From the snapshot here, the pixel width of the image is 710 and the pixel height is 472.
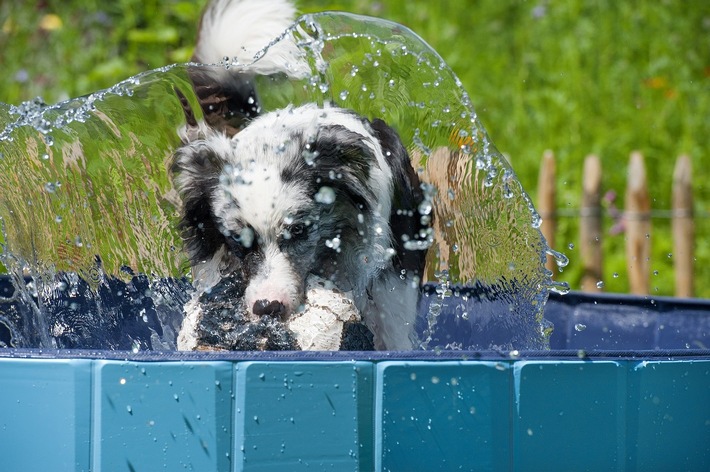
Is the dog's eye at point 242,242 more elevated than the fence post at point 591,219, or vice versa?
the fence post at point 591,219

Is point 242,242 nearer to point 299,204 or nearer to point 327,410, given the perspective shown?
point 299,204

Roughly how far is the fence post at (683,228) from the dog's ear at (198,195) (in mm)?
3248

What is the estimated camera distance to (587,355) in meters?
1.65

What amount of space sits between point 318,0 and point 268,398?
582 centimetres

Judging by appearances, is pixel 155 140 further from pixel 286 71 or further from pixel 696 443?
pixel 696 443

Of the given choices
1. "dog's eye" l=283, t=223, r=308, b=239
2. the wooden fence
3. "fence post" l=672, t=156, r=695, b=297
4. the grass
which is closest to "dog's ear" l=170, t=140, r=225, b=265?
"dog's eye" l=283, t=223, r=308, b=239

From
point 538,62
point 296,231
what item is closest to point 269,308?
point 296,231

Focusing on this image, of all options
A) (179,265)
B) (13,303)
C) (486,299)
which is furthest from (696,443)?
(13,303)

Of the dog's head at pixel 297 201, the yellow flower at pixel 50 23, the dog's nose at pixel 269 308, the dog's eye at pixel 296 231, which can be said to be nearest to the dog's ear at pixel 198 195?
the dog's head at pixel 297 201

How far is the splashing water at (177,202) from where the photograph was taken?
8.25ft

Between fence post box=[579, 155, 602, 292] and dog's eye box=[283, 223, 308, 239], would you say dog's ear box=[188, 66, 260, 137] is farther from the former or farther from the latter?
fence post box=[579, 155, 602, 292]

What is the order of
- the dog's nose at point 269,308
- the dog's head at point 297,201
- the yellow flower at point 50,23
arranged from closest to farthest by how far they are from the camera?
the dog's nose at point 269,308 → the dog's head at point 297,201 → the yellow flower at point 50,23

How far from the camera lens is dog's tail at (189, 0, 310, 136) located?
2697 mm

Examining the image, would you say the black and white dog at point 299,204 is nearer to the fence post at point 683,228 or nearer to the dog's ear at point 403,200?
the dog's ear at point 403,200
